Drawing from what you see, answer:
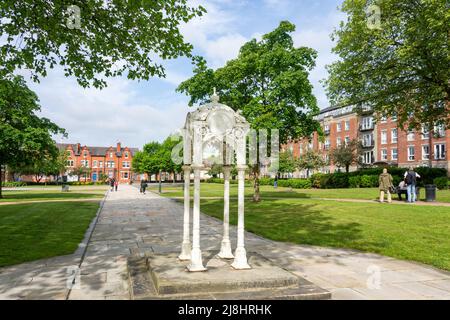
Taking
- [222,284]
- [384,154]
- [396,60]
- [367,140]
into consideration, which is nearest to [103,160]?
[367,140]

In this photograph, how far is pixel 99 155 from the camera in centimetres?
10112

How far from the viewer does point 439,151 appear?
50.2 meters

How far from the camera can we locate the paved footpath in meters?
5.20

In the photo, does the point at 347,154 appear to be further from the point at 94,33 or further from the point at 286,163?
the point at 94,33

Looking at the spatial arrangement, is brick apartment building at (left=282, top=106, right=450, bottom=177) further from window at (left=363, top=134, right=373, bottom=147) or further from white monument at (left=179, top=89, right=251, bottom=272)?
white monument at (left=179, top=89, right=251, bottom=272)

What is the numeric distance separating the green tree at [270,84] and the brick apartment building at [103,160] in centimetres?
8276

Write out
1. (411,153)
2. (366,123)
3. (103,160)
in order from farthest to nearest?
(103,160), (366,123), (411,153)

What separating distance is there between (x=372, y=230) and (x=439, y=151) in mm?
47482

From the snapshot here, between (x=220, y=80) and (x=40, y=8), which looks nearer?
(x=40, y=8)

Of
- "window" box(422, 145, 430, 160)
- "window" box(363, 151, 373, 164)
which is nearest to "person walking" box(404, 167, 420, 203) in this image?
"window" box(422, 145, 430, 160)

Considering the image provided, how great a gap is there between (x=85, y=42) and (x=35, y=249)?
691cm

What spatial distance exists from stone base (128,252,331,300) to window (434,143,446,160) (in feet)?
174
